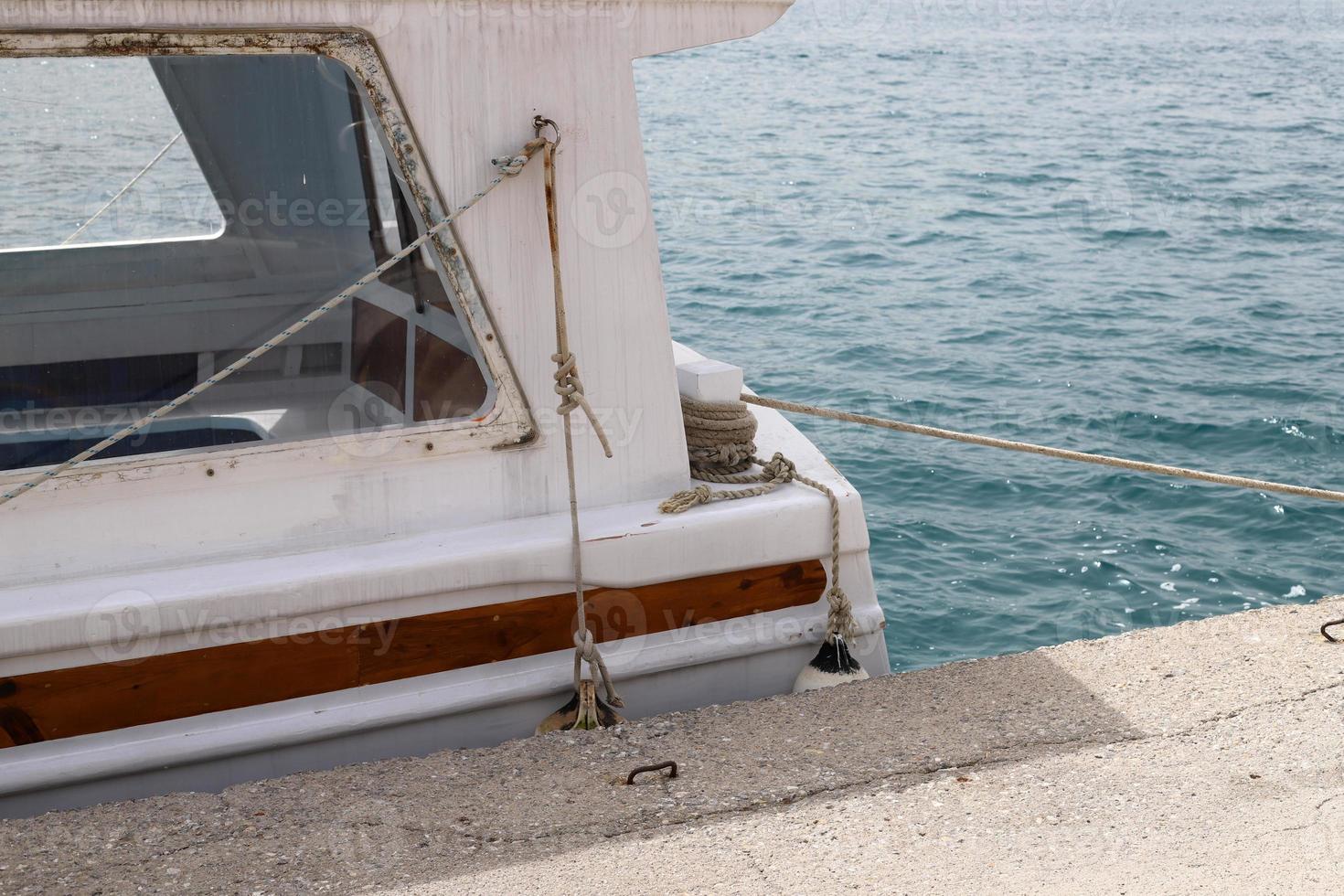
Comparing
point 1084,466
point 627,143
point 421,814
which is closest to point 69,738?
point 421,814

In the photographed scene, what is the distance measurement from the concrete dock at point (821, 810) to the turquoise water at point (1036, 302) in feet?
7.47

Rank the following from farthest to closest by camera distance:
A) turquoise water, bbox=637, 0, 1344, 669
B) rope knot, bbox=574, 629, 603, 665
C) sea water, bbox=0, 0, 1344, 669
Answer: turquoise water, bbox=637, 0, 1344, 669 < sea water, bbox=0, 0, 1344, 669 < rope knot, bbox=574, 629, 603, 665

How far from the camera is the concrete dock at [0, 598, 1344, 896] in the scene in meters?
2.58

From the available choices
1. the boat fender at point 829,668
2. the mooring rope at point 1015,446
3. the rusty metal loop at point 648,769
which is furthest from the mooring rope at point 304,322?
the boat fender at point 829,668

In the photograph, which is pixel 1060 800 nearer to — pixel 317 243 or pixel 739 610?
pixel 739 610

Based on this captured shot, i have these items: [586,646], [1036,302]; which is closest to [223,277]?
[586,646]

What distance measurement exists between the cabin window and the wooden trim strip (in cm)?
47

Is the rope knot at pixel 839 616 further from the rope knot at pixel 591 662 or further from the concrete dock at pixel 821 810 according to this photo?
the rope knot at pixel 591 662

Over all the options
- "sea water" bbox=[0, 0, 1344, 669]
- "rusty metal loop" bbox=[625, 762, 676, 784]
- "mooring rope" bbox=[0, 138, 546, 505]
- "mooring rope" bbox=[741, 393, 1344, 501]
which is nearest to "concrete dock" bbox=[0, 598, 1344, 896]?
"rusty metal loop" bbox=[625, 762, 676, 784]

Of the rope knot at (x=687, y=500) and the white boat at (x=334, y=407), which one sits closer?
the white boat at (x=334, y=407)

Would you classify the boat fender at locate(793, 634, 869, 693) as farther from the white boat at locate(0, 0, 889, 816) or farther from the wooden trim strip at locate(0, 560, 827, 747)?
the white boat at locate(0, 0, 889, 816)

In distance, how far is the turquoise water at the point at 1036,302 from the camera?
6.37 metres

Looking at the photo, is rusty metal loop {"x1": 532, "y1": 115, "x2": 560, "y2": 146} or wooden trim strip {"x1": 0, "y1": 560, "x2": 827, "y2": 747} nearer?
wooden trim strip {"x1": 0, "y1": 560, "x2": 827, "y2": 747}

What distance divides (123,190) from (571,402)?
3.97 ft
